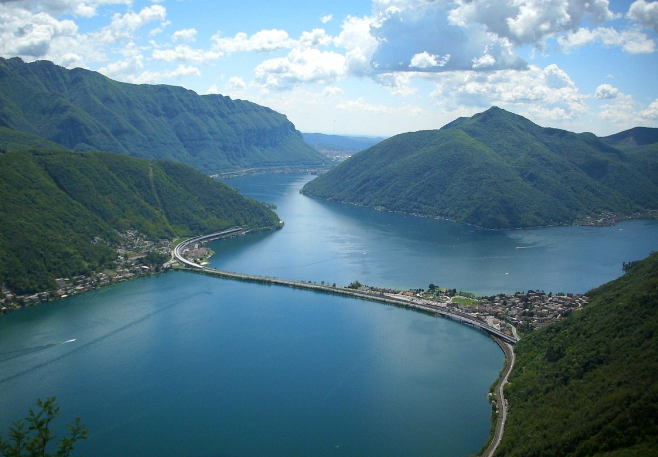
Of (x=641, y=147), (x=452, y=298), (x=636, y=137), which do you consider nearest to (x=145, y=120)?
(x=641, y=147)

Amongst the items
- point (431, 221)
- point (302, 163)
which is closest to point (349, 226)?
point (431, 221)

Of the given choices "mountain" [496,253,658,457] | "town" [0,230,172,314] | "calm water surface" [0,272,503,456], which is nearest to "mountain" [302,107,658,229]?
"town" [0,230,172,314]

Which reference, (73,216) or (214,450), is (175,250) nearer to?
(73,216)

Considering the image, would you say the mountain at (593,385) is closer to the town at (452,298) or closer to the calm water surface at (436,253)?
the town at (452,298)

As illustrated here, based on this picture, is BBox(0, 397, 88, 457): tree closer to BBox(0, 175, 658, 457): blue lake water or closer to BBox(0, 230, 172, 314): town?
BBox(0, 175, 658, 457): blue lake water

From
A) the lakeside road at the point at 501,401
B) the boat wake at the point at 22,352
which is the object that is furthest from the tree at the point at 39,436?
the boat wake at the point at 22,352

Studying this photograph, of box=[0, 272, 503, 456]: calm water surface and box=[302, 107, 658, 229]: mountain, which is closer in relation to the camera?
box=[0, 272, 503, 456]: calm water surface
